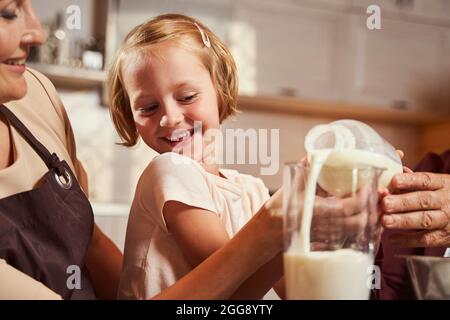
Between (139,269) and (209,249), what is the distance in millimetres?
82

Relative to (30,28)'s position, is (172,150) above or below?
below

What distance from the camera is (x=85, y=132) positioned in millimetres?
1834

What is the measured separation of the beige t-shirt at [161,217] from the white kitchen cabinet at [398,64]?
2.02 meters

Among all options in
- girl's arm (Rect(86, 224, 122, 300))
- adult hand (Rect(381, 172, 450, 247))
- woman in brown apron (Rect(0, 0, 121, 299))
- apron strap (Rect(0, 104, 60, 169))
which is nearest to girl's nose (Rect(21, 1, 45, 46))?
woman in brown apron (Rect(0, 0, 121, 299))

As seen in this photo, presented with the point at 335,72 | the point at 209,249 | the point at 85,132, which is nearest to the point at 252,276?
the point at 209,249

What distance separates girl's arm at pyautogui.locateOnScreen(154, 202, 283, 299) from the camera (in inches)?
21.3

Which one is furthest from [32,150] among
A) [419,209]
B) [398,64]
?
[398,64]

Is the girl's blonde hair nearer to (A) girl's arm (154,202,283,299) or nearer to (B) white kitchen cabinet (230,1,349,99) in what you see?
(A) girl's arm (154,202,283,299)

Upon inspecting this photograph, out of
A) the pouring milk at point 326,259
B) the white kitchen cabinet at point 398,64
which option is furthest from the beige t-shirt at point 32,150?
the white kitchen cabinet at point 398,64

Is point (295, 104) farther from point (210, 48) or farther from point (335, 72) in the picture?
point (210, 48)

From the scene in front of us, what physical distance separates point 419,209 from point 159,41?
12.7 inches

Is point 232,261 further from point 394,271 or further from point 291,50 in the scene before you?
point 291,50

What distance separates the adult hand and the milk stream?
10cm

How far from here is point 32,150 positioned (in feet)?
2.19
